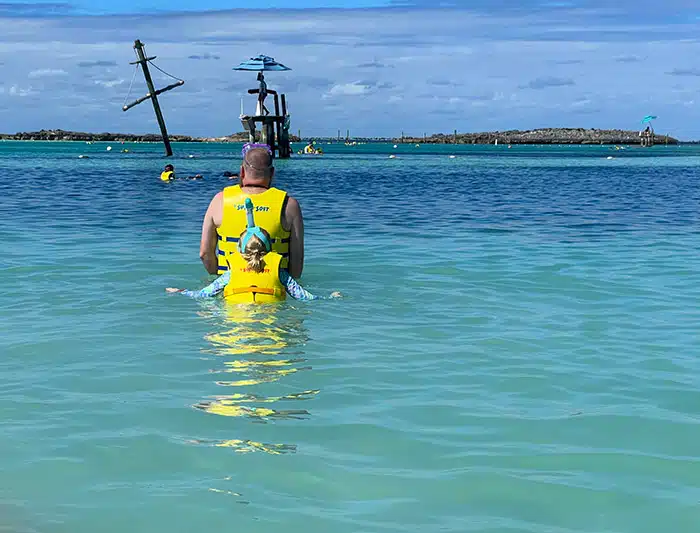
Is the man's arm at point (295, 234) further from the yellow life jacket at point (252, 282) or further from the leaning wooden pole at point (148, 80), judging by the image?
the leaning wooden pole at point (148, 80)

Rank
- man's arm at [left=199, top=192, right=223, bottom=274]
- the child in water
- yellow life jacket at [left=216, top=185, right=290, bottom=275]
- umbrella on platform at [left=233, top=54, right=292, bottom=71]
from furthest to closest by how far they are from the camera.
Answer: umbrella on platform at [left=233, top=54, right=292, bottom=71] → man's arm at [left=199, top=192, right=223, bottom=274] → yellow life jacket at [left=216, top=185, right=290, bottom=275] → the child in water

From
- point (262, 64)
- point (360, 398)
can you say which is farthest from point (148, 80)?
point (360, 398)

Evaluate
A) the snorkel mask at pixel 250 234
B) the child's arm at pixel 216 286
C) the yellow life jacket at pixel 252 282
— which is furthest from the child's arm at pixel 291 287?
the child's arm at pixel 216 286

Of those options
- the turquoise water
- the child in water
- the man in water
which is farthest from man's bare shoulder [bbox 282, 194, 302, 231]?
the turquoise water

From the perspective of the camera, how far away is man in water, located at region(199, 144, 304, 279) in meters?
8.99

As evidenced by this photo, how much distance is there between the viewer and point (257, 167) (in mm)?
9000

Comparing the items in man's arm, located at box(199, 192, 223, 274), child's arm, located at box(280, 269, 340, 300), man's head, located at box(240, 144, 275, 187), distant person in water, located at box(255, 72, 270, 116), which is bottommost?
child's arm, located at box(280, 269, 340, 300)

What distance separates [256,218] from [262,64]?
145ft

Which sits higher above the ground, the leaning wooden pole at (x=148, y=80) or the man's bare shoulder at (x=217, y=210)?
the leaning wooden pole at (x=148, y=80)

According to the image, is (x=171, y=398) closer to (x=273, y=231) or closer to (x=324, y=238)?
(x=273, y=231)

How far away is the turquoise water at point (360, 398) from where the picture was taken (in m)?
4.44

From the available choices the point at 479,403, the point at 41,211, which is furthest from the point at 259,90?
the point at 479,403

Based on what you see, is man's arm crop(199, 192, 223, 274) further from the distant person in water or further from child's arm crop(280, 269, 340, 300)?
the distant person in water

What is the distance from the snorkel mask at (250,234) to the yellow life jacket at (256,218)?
0.14m
